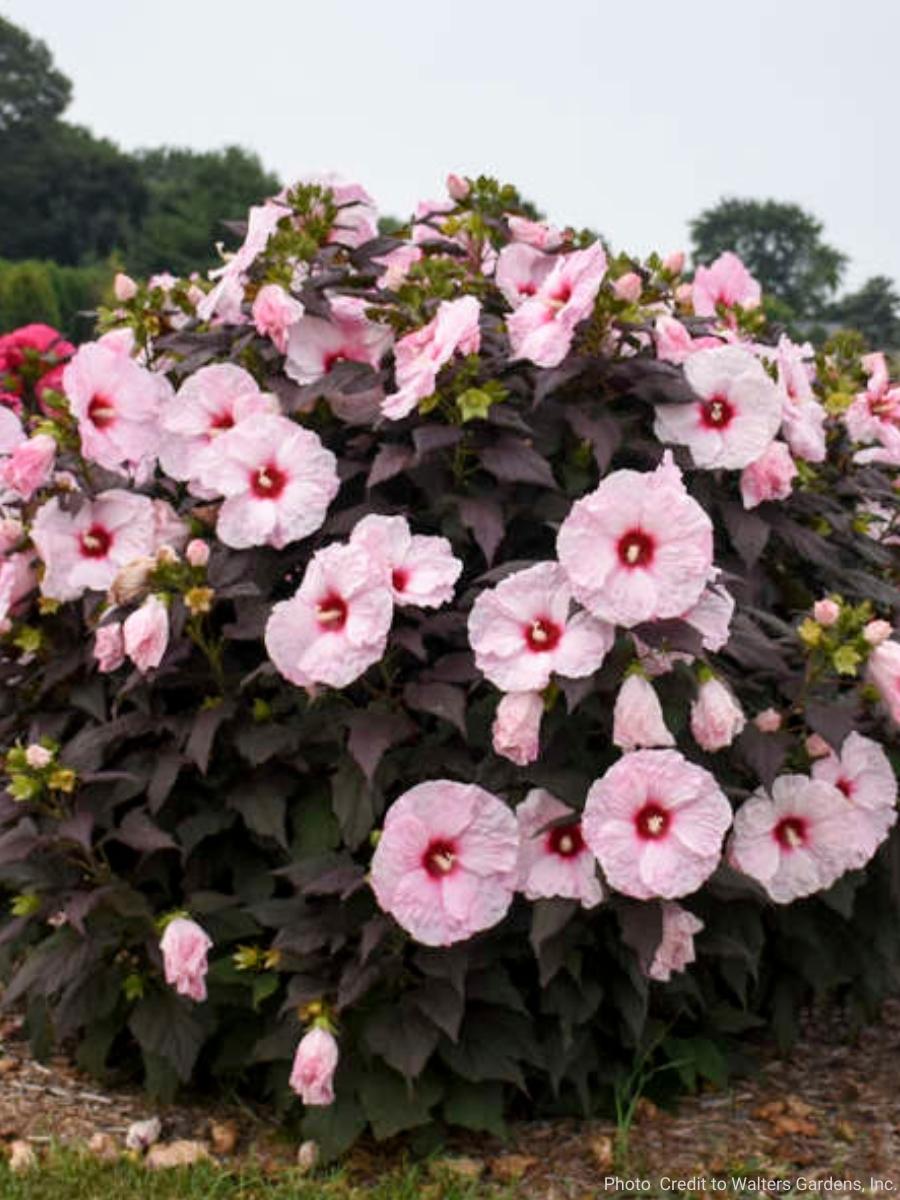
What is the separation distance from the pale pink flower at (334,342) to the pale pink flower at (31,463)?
47 centimetres

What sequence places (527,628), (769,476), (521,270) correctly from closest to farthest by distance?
(527,628), (769,476), (521,270)

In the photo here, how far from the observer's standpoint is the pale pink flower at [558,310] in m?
2.96

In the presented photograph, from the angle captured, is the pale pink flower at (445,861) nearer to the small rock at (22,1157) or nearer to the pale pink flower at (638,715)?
the pale pink flower at (638,715)

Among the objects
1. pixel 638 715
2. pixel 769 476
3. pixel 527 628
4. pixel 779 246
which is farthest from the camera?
pixel 779 246

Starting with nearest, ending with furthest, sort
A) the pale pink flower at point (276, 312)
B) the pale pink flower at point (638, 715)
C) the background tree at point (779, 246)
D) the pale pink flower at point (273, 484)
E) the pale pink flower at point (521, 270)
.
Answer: the pale pink flower at point (638, 715) < the pale pink flower at point (273, 484) < the pale pink flower at point (276, 312) < the pale pink flower at point (521, 270) < the background tree at point (779, 246)

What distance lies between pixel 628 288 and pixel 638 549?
1.85 feet

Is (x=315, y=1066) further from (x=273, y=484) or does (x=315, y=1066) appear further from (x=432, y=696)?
(x=273, y=484)

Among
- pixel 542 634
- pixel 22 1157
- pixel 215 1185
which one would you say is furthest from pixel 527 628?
pixel 22 1157

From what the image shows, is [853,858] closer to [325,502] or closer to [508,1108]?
[508,1108]

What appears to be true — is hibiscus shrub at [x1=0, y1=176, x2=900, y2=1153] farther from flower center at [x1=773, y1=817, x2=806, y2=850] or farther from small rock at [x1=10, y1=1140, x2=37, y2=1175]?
small rock at [x1=10, y1=1140, x2=37, y2=1175]

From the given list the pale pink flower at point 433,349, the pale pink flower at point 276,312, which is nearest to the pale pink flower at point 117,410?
the pale pink flower at point 276,312

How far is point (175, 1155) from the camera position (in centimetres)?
312

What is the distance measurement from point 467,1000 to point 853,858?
734 mm

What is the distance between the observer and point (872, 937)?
3.39 meters
